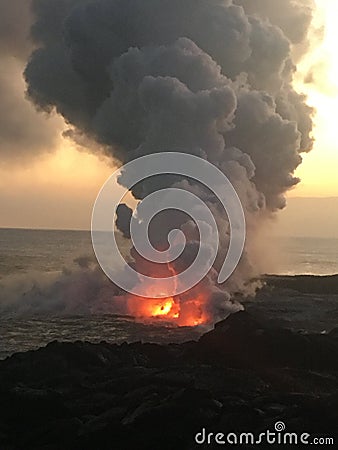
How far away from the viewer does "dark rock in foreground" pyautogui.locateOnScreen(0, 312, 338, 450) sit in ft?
87.9

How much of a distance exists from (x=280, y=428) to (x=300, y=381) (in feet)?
30.5

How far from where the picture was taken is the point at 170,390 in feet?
101

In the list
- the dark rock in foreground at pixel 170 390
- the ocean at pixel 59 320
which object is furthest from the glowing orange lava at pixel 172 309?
the dark rock in foreground at pixel 170 390

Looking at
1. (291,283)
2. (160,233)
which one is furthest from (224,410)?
(291,283)

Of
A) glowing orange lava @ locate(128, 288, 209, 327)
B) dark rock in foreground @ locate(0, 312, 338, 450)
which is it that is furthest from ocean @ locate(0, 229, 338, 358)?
dark rock in foreground @ locate(0, 312, 338, 450)

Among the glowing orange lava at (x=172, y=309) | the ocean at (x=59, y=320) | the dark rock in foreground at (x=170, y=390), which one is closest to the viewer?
the dark rock in foreground at (x=170, y=390)

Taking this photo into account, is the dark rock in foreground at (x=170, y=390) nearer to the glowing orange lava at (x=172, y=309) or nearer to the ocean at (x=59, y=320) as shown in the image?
the ocean at (x=59, y=320)

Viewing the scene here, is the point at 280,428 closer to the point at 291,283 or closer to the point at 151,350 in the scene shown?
the point at 151,350

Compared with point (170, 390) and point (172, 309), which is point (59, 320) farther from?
point (170, 390)

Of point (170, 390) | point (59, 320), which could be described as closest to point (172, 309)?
point (59, 320)

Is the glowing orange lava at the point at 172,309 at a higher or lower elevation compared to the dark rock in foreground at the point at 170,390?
higher

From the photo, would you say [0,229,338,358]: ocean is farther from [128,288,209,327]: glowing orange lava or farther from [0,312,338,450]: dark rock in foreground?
[0,312,338,450]: dark rock in foreground

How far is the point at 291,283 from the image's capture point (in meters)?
97.5

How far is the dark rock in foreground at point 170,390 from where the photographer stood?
26781mm
